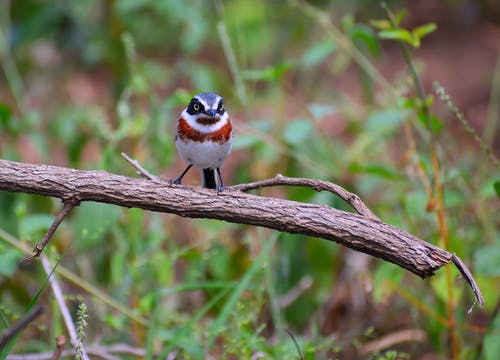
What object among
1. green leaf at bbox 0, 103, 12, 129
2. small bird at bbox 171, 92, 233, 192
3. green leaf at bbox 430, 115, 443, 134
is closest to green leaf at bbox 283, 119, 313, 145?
small bird at bbox 171, 92, 233, 192

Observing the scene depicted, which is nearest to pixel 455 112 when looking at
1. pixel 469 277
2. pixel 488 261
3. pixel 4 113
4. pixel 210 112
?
pixel 488 261

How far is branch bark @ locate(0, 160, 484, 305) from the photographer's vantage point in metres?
2.29

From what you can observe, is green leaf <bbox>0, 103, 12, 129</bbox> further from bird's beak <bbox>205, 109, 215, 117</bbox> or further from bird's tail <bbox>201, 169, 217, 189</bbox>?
bird's beak <bbox>205, 109, 215, 117</bbox>

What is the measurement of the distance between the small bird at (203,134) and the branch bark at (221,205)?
90 centimetres

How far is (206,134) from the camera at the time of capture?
334 centimetres

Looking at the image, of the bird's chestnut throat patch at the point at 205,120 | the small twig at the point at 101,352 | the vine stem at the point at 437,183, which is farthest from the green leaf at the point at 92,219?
the vine stem at the point at 437,183

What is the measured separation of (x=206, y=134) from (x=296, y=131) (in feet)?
2.78

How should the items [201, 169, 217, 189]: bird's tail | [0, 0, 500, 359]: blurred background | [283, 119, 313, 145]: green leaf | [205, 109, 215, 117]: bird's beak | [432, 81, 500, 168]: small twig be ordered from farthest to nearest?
[283, 119, 313, 145]: green leaf < [201, 169, 217, 189]: bird's tail < [0, 0, 500, 359]: blurred background < [205, 109, 215, 117]: bird's beak < [432, 81, 500, 168]: small twig

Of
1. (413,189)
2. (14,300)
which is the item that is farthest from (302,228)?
(413,189)

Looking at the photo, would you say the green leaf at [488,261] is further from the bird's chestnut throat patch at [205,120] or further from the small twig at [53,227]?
the small twig at [53,227]

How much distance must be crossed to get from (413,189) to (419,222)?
51 centimetres

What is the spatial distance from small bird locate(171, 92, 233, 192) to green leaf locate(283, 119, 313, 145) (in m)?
0.67

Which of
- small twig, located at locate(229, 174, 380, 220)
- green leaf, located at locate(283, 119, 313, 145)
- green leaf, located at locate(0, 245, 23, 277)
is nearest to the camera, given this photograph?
small twig, located at locate(229, 174, 380, 220)

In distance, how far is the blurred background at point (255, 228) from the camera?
344 centimetres
